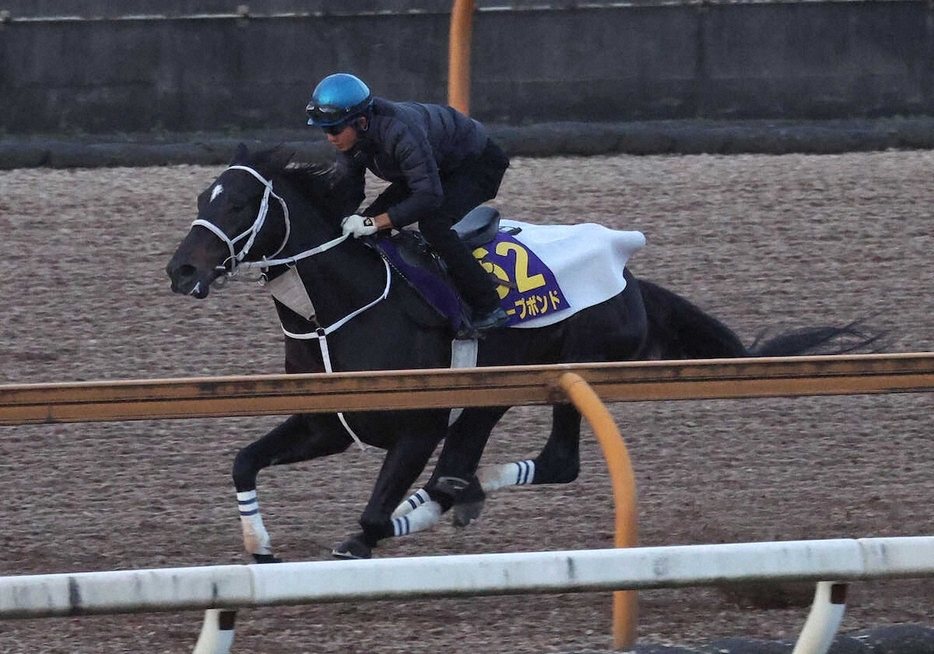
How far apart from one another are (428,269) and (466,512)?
0.81m

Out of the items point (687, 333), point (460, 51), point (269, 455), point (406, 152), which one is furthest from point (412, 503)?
point (460, 51)

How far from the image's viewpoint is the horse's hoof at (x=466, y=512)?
494 cm

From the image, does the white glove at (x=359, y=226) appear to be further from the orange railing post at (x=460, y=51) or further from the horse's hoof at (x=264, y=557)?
Answer: the orange railing post at (x=460, y=51)

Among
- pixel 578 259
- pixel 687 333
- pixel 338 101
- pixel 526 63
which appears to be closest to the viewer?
pixel 338 101

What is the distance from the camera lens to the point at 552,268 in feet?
17.1

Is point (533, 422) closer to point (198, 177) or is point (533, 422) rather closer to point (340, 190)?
point (340, 190)

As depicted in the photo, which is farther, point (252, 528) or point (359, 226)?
point (359, 226)

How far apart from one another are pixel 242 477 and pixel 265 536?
200mm

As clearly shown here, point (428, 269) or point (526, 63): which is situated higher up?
point (526, 63)

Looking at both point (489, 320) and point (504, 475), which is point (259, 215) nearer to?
point (489, 320)

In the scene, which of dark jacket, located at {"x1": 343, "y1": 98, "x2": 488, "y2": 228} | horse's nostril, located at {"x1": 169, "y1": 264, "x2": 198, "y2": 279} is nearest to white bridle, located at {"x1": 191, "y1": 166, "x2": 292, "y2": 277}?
horse's nostril, located at {"x1": 169, "y1": 264, "x2": 198, "y2": 279}

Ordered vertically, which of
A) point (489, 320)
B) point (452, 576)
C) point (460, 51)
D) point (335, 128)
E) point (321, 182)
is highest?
point (460, 51)

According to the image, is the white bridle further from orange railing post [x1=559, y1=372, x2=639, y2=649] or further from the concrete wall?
the concrete wall

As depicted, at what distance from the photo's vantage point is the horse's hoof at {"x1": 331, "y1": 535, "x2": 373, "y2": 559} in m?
4.61
